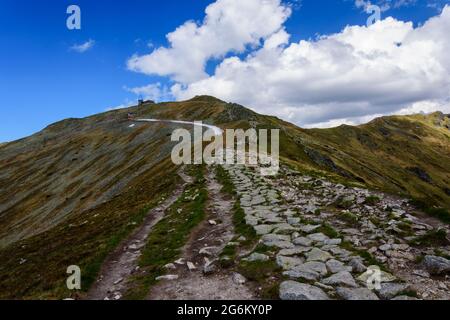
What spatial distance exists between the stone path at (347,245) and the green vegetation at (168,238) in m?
3.80

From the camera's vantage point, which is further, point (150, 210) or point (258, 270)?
point (150, 210)

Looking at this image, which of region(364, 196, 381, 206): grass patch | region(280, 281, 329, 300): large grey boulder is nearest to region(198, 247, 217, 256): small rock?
region(280, 281, 329, 300): large grey boulder

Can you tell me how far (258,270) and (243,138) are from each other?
5230 cm

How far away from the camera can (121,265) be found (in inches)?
765

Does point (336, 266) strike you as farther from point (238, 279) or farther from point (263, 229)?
point (263, 229)

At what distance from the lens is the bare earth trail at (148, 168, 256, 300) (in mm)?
14016

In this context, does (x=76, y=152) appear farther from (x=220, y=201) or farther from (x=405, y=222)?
(x=405, y=222)

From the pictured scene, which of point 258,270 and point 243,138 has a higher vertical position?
point 243,138

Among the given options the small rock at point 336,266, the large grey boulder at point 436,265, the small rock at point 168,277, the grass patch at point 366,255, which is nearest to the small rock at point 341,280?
the small rock at point 336,266

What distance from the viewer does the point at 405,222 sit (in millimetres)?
18969

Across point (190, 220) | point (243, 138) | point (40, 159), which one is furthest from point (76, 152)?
point (190, 220)

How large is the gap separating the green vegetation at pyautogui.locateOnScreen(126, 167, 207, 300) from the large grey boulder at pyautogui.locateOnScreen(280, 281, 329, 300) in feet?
17.6

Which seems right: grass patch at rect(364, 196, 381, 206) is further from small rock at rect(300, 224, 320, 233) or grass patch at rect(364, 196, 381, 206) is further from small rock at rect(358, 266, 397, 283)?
small rock at rect(358, 266, 397, 283)
